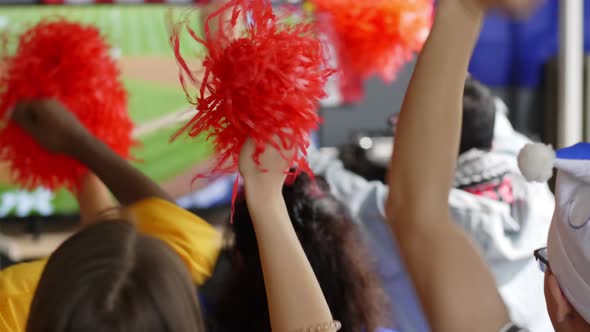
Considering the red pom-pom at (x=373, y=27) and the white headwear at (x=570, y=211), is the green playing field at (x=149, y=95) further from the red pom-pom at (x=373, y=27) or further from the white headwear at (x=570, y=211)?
the white headwear at (x=570, y=211)

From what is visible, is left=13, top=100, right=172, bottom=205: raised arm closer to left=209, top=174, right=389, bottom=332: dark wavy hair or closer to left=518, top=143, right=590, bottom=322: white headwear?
left=209, top=174, right=389, bottom=332: dark wavy hair

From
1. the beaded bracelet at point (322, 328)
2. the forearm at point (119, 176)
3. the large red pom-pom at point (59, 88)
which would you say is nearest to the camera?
the beaded bracelet at point (322, 328)

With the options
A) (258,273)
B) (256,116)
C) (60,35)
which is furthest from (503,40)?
(256,116)

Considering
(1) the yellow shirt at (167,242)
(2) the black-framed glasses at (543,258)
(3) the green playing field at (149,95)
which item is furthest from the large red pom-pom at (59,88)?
(3) the green playing field at (149,95)

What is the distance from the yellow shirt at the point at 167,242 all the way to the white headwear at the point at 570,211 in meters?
0.42

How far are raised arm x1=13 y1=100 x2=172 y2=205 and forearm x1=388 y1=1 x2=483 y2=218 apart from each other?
0.39 metres

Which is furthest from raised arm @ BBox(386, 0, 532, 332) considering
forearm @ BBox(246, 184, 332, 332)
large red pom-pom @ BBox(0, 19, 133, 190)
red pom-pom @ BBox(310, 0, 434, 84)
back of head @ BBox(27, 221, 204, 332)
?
red pom-pom @ BBox(310, 0, 434, 84)

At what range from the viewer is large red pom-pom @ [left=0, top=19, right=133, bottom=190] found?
135cm

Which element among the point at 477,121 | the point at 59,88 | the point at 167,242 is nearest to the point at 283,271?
the point at 167,242

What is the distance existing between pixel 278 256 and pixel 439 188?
6.1 inches

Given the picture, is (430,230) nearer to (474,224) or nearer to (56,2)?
(474,224)

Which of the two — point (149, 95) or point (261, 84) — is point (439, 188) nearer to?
point (261, 84)

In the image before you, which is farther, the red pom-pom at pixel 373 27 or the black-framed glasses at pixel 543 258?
the red pom-pom at pixel 373 27

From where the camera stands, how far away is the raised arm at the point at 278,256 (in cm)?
73
